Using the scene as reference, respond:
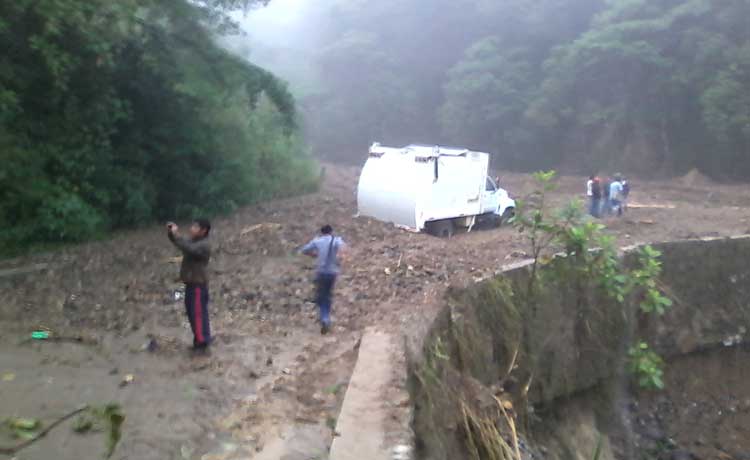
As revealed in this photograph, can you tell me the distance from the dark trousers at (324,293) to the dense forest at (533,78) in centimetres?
2176

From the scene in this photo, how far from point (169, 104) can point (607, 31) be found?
76.2 ft

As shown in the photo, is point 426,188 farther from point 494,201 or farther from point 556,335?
point 556,335

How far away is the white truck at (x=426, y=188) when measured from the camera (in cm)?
1808

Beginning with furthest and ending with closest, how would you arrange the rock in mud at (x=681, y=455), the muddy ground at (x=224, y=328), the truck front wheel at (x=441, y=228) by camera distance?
1. the truck front wheel at (x=441, y=228)
2. the rock in mud at (x=681, y=455)
3. the muddy ground at (x=224, y=328)

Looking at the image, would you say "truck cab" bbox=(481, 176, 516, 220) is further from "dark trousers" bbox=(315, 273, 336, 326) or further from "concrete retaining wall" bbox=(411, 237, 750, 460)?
"dark trousers" bbox=(315, 273, 336, 326)

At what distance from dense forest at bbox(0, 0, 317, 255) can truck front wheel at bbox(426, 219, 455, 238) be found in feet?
16.3

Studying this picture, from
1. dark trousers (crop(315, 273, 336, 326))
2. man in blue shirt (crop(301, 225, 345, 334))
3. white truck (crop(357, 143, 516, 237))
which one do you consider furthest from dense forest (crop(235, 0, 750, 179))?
dark trousers (crop(315, 273, 336, 326))

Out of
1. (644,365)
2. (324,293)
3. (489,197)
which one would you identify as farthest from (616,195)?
(324,293)

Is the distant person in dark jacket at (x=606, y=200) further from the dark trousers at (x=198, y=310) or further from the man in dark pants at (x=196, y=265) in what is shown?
the man in dark pants at (x=196, y=265)

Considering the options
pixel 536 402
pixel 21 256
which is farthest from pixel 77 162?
pixel 536 402

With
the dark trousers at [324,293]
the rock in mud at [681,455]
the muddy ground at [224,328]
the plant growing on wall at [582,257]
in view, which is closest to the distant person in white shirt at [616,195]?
the muddy ground at [224,328]

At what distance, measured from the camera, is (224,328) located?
9.55m

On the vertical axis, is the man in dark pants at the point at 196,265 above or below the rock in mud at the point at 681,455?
above

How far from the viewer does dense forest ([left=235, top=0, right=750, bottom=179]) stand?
32906 mm
